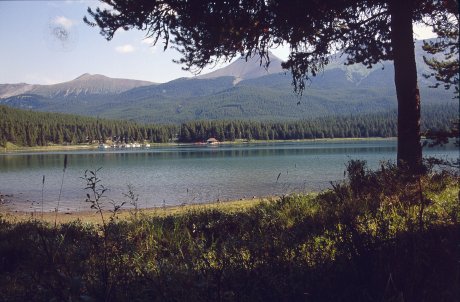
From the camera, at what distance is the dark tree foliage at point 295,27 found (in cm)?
927

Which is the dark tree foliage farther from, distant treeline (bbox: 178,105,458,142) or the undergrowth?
distant treeline (bbox: 178,105,458,142)

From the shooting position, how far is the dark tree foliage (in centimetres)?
927

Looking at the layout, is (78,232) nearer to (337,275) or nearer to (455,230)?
(337,275)

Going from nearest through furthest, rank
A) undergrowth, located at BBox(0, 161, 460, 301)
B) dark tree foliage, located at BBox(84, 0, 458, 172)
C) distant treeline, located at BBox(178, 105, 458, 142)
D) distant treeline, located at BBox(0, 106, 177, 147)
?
undergrowth, located at BBox(0, 161, 460, 301), dark tree foliage, located at BBox(84, 0, 458, 172), distant treeline, located at BBox(0, 106, 177, 147), distant treeline, located at BBox(178, 105, 458, 142)

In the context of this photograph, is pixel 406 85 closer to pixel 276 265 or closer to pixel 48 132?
pixel 276 265

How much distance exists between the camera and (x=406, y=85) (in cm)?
1000

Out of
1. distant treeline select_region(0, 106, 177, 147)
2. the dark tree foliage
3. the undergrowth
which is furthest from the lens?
distant treeline select_region(0, 106, 177, 147)

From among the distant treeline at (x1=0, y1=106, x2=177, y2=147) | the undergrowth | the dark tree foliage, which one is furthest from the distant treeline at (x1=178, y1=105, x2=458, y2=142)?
the undergrowth


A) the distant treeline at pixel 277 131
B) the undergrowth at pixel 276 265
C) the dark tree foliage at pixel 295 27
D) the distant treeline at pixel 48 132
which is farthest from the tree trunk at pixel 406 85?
the distant treeline at pixel 277 131

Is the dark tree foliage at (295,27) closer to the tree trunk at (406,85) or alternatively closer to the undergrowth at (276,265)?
the tree trunk at (406,85)

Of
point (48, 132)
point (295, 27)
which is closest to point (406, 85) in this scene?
point (295, 27)

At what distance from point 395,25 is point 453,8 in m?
1.66

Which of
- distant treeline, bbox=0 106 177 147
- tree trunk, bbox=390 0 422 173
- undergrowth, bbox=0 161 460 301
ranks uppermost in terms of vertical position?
distant treeline, bbox=0 106 177 147

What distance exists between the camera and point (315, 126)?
7766 inches
